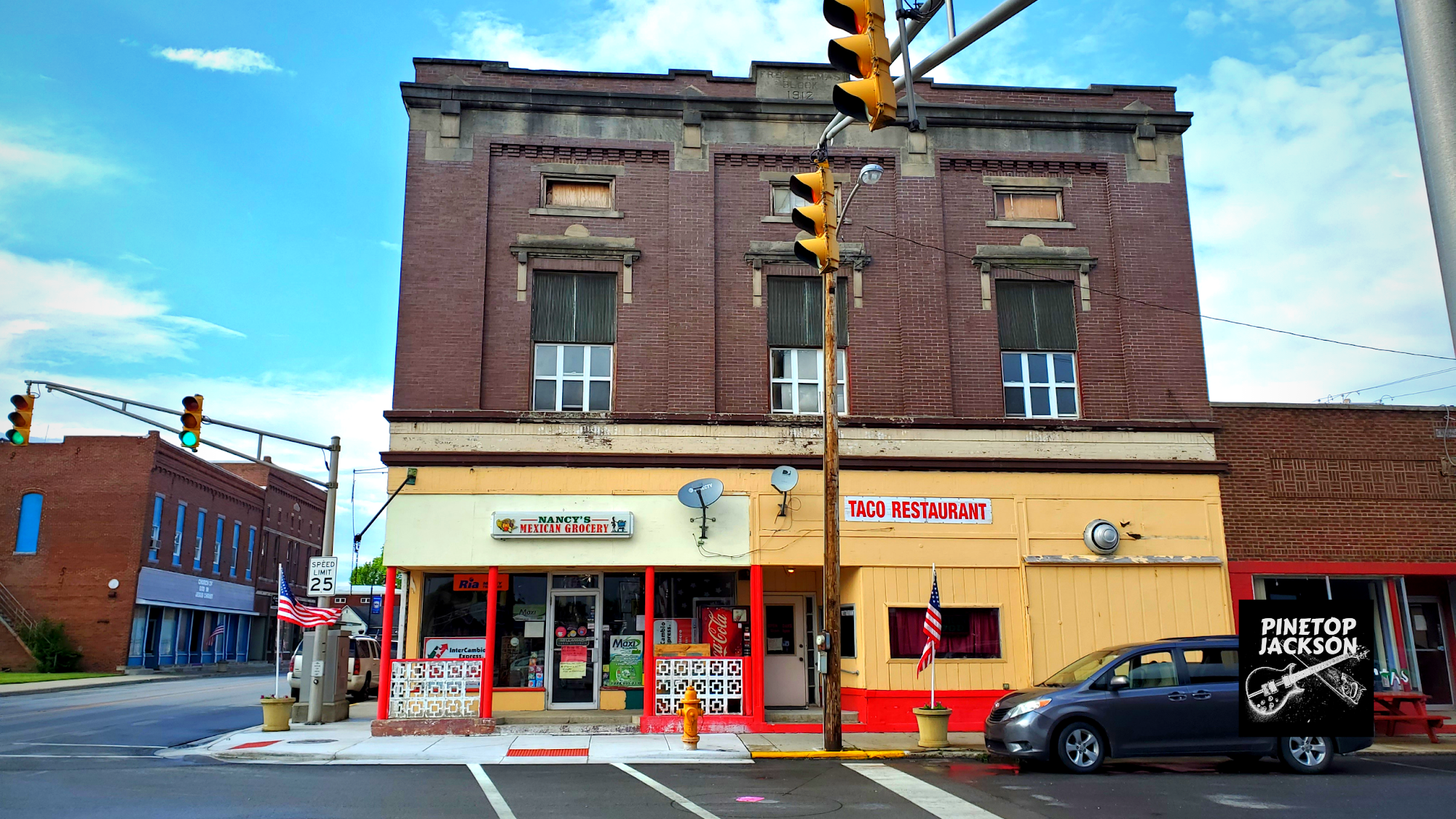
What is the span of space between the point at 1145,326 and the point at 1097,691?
9.30 meters

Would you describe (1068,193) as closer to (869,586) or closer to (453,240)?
(869,586)

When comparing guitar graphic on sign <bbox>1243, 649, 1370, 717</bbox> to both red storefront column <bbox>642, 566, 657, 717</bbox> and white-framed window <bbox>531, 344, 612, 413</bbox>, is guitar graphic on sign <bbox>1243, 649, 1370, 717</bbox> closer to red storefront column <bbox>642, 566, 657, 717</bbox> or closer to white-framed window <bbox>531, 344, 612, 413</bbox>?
red storefront column <bbox>642, 566, 657, 717</bbox>

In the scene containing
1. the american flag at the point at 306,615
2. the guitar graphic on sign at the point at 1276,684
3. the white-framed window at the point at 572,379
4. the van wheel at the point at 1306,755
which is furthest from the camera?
the white-framed window at the point at 572,379

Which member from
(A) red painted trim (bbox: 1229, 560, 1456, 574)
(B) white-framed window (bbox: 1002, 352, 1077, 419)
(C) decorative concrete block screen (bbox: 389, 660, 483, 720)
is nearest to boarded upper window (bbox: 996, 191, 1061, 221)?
(B) white-framed window (bbox: 1002, 352, 1077, 419)

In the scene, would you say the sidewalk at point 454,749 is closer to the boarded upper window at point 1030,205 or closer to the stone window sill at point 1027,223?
the stone window sill at point 1027,223

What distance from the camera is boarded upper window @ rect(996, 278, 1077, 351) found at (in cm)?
2022

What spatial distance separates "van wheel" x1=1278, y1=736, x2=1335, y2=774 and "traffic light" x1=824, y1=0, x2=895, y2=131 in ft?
34.4

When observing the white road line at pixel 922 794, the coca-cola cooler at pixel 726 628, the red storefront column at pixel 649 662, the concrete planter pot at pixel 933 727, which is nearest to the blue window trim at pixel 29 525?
the coca-cola cooler at pixel 726 628

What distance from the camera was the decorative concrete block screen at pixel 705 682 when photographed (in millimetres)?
17609

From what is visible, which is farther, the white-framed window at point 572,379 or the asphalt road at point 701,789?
the white-framed window at point 572,379

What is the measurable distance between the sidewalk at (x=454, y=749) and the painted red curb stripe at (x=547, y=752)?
0.4 inches

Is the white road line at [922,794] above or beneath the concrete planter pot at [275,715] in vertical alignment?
beneath

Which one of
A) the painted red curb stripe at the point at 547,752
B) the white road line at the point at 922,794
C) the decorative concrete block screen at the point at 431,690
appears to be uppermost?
the decorative concrete block screen at the point at 431,690

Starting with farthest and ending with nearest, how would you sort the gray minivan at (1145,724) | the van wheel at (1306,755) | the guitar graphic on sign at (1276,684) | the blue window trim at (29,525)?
the blue window trim at (29,525) → the gray minivan at (1145,724) → the van wheel at (1306,755) → the guitar graphic on sign at (1276,684)
